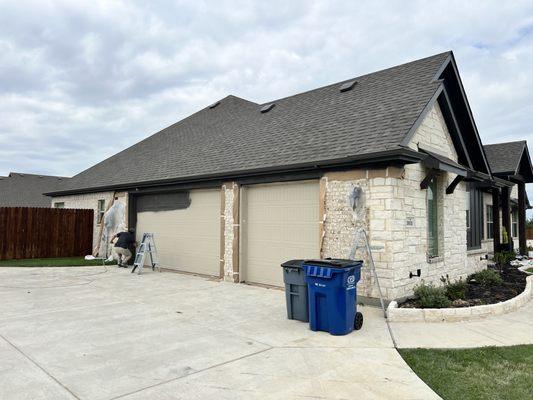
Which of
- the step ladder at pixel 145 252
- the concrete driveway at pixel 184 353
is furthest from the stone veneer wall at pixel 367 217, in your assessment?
the step ladder at pixel 145 252

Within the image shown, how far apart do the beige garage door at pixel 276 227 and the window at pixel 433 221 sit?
2848 mm

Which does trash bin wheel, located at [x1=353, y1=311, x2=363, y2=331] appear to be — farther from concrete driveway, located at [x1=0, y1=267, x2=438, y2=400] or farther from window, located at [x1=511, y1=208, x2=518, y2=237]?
window, located at [x1=511, y1=208, x2=518, y2=237]

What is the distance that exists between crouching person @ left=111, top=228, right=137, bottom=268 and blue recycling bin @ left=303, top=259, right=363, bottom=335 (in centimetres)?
986

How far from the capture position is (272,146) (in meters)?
11.8

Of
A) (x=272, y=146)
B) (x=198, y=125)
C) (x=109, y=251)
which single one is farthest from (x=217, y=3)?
(x=109, y=251)

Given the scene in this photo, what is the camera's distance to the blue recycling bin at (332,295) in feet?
19.9

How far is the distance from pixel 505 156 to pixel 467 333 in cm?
1555

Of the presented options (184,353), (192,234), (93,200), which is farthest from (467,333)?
(93,200)

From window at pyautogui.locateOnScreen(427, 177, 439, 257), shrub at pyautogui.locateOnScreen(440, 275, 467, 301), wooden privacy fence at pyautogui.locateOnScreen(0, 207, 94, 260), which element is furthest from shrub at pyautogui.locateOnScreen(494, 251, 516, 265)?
wooden privacy fence at pyautogui.locateOnScreen(0, 207, 94, 260)

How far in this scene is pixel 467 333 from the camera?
6.29m

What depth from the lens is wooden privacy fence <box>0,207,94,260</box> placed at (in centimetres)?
1694

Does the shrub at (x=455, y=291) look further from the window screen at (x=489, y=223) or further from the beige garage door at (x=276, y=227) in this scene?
the window screen at (x=489, y=223)

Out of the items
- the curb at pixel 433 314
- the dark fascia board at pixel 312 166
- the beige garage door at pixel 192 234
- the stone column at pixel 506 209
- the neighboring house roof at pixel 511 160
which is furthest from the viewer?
the neighboring house roof at pixel 511 160

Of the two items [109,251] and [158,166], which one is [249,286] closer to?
[158,166]
